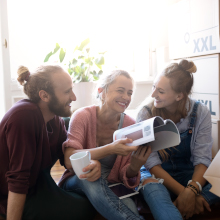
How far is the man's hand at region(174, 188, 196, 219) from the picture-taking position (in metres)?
1.35

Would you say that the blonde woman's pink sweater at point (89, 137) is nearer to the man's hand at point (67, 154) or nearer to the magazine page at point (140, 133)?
the man's hand at point (67, 154)

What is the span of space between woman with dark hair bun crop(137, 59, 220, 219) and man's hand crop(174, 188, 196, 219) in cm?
7

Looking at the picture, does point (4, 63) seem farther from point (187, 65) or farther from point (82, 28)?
point (187, 65)

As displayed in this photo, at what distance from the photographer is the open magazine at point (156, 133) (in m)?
1.14

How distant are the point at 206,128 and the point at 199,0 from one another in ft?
2.95

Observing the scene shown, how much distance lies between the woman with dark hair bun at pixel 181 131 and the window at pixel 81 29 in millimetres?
1488

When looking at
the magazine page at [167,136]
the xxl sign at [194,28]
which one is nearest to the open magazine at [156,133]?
the magazine page at [167,136]

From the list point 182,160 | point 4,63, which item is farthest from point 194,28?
point 4,63

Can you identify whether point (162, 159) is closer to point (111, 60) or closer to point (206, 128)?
point (206, 128)

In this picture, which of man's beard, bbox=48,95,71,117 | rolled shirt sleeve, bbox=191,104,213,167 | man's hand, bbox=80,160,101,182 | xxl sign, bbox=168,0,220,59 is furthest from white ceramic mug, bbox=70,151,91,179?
xxl sign, bbox=168,0,220,59

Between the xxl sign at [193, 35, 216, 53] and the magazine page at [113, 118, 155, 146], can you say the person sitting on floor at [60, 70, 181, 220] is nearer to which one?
the magazine page at [113, 118, 155, 146]

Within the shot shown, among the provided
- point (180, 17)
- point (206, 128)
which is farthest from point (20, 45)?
point (206, 128)

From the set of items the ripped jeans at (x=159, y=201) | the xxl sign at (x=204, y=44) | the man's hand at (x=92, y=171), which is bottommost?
the ripped jeans at (x=159, y=201)

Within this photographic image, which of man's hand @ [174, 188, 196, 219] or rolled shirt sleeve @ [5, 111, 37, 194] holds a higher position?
rolled shirt sleeve @ [5, 111, 37, 194]
